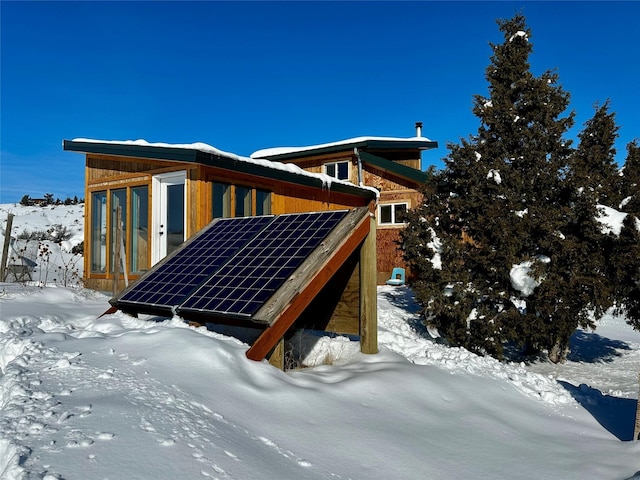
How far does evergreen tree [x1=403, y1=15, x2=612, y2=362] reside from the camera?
9.14m

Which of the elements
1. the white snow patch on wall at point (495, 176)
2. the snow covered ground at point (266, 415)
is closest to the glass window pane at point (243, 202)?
the snow covered ground at point (266, 415)

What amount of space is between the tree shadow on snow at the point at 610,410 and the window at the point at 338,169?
1380 cm

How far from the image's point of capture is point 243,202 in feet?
37.6

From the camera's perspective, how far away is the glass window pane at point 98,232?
12.1 metres

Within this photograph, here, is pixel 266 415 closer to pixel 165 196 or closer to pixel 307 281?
pixel 307 281

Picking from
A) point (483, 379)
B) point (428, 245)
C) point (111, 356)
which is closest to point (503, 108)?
point (428, 245)

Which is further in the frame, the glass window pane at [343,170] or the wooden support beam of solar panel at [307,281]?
the glass window pane at [343,170]

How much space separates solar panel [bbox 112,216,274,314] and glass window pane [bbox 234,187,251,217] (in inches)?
148

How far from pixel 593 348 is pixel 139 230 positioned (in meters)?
11.8

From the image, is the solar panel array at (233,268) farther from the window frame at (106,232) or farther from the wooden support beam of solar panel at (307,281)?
the window frame at (106,232)

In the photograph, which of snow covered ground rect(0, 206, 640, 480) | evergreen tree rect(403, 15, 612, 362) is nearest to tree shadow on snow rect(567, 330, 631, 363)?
evergreen tree rect(403, 15, 612, 362)

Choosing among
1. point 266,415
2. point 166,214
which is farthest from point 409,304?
point 266,415

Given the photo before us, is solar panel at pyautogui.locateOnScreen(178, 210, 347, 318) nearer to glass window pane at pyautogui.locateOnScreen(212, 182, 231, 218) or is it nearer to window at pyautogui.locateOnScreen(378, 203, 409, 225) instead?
glass window pane at pyautogui.locateOnScreen(212, 182, 231, 218)

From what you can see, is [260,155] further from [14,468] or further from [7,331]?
[14,468]
